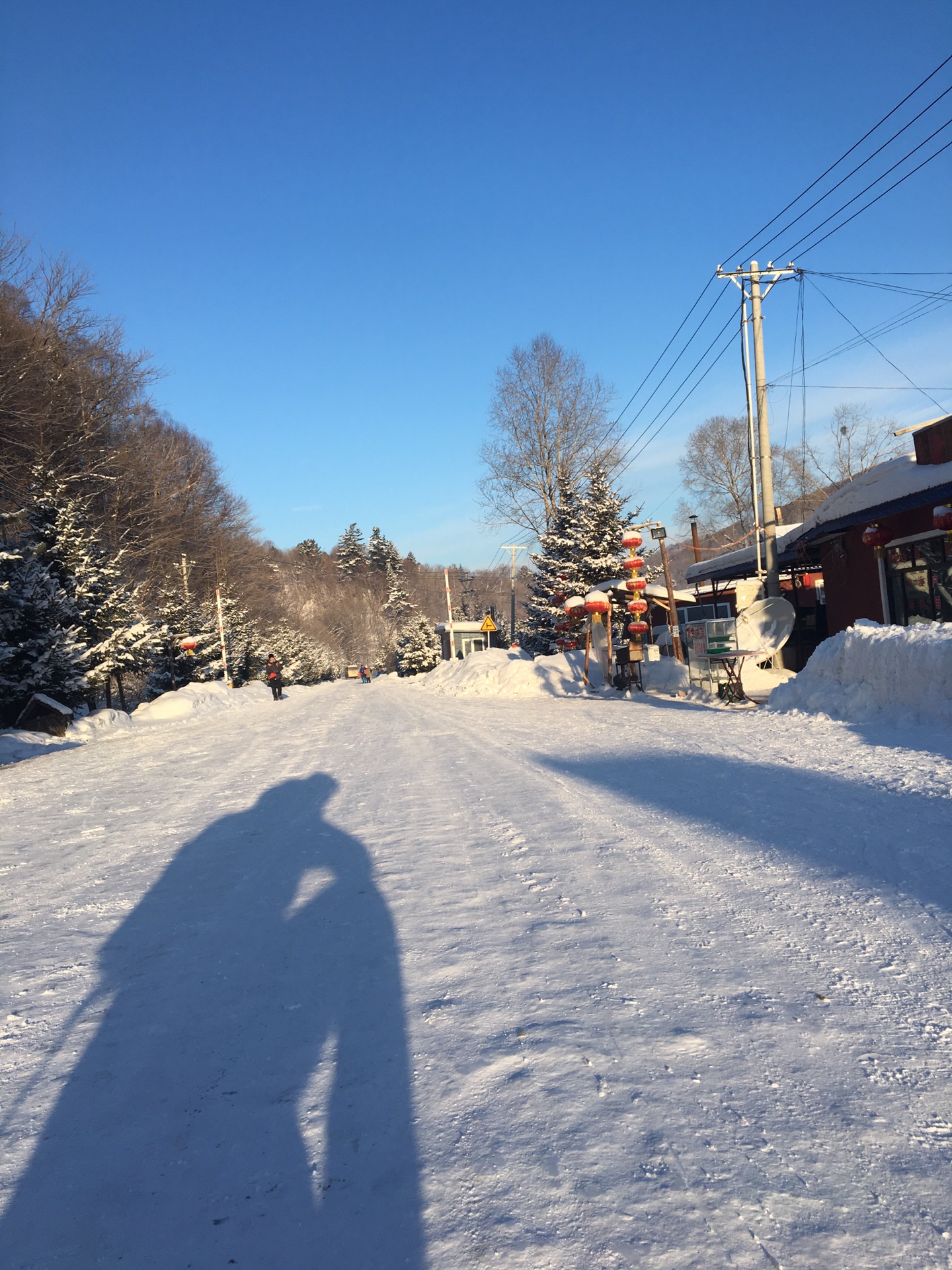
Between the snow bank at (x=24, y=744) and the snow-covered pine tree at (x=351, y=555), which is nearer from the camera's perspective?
the snow bank at (x=24, y=744)

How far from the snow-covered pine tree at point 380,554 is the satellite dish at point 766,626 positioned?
94.7 metres

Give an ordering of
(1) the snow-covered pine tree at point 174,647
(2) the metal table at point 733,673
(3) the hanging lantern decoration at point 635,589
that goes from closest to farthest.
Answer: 1. (2) the metal table at point 733,673
2. (3) the hanging lantern decoration at point 635,589
3. (1) the snow-covered pine tree at point 174,647

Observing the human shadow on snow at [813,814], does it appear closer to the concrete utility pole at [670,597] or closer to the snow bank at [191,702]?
the concrete utility pole at [670,597]

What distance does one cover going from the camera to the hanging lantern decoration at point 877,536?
15766mm

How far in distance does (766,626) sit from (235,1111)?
15.1 meters

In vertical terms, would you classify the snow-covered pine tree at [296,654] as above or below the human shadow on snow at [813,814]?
above

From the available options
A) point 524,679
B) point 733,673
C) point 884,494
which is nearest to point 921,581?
point 884,494

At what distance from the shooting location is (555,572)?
108ft

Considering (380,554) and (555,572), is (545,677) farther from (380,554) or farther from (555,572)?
(380,554)

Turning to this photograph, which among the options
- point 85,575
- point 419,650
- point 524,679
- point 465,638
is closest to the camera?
point 85,575

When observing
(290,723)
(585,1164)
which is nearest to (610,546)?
(290,723)

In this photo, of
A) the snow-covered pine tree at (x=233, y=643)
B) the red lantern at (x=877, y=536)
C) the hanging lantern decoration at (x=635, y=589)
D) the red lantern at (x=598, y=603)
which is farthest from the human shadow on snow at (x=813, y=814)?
the snow-covered pine tree at (x=233, y=643)

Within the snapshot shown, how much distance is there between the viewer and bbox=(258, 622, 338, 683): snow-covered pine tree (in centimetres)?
5769

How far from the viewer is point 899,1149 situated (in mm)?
2301
